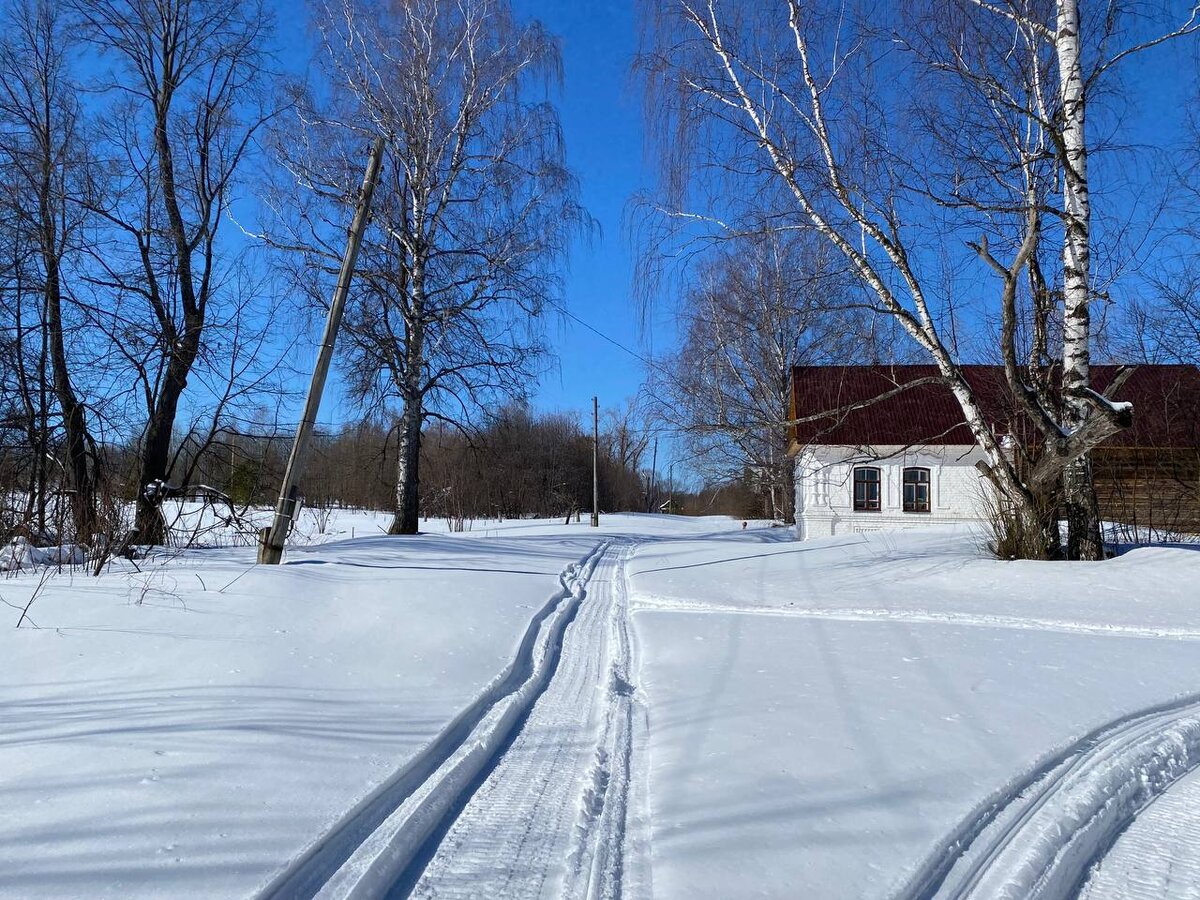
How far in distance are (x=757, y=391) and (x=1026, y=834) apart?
22724 millimetres

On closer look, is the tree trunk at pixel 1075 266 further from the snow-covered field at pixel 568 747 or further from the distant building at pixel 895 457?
the distant building at pixel 895 457

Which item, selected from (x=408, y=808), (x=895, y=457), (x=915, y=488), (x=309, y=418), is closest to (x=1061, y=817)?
(x=408, y=808)

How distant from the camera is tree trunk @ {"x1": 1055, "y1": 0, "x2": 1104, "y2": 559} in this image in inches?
356

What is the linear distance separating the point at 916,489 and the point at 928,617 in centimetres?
1711

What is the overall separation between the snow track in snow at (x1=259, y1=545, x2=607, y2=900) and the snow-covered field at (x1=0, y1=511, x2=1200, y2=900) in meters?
0.01

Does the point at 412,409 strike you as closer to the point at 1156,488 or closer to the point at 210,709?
the point at 210,709

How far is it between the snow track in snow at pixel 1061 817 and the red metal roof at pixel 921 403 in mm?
14939

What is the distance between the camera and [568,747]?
377 cm

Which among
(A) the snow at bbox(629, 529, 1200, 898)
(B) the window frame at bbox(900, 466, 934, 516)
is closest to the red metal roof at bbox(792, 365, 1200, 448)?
(B) the window frame at bbox(900, 466, 934, 516)

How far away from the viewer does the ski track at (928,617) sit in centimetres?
685

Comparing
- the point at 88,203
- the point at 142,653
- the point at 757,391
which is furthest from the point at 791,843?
the point at 757,391

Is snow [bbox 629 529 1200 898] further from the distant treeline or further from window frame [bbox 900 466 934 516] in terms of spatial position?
window frame [bbox 900 466 934 516]

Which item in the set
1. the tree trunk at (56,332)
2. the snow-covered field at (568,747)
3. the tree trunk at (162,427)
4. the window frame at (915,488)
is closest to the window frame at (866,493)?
the window frame at (915,488)

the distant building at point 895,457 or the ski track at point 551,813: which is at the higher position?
the distant building at point 895,457
